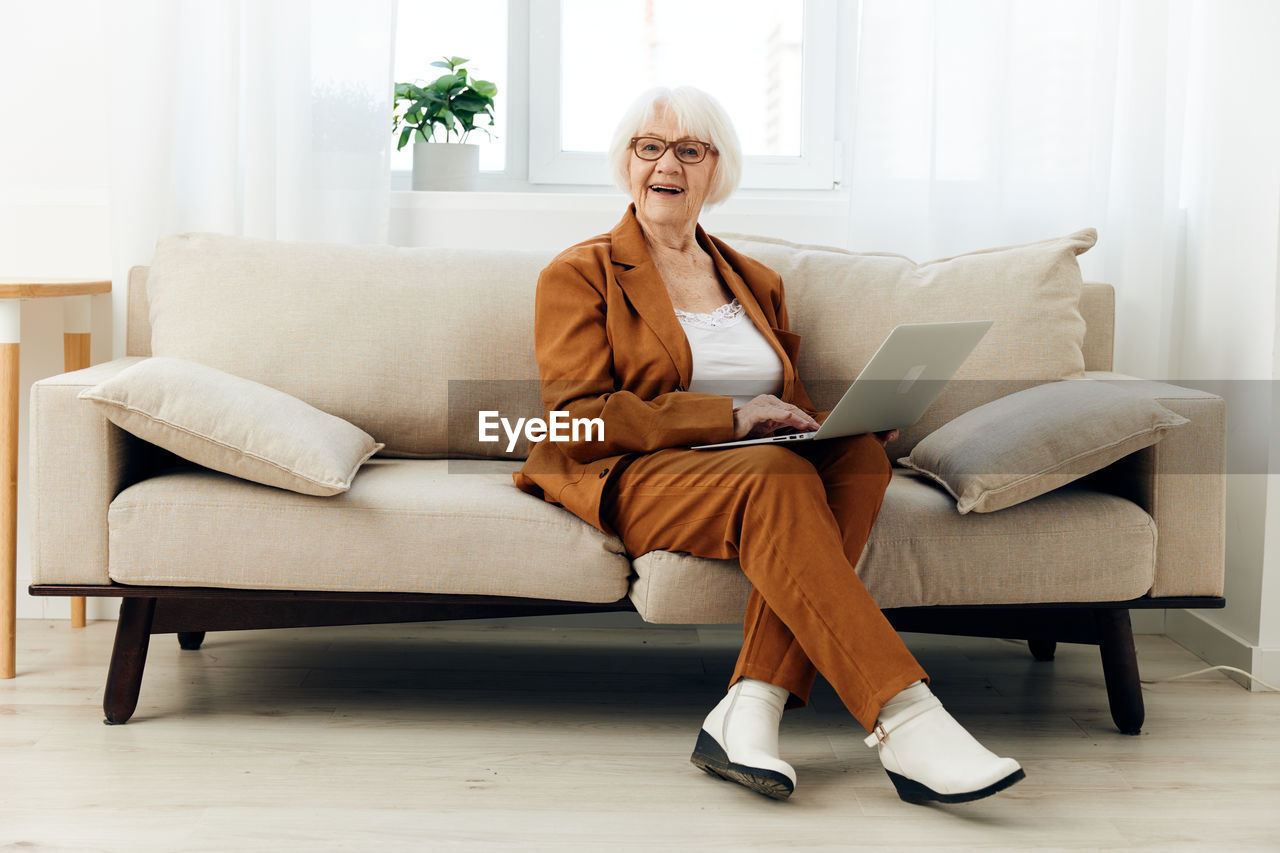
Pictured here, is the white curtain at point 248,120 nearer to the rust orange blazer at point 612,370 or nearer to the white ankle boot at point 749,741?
the rust orange blazer at point 612,370

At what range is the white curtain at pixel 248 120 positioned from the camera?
7.89ft

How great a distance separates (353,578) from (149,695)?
1.84 ft

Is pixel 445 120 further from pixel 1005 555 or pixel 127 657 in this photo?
pixel 1005 555

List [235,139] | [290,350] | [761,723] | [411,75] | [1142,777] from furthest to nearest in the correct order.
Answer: [411,75], [235,139], [290,350], [1142,777], [761,723]

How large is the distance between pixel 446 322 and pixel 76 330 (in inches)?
33.8

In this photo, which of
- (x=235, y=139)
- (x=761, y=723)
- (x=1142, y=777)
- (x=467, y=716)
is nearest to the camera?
(x=761, y=723)

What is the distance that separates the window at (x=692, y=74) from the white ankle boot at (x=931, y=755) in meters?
1.66

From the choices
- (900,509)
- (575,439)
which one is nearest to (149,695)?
(575,439)

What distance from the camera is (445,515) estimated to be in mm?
1813

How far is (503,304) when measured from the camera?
2.23m

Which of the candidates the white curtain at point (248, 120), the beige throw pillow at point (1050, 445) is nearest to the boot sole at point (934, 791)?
the beige throw pillow at point (1050, 445)

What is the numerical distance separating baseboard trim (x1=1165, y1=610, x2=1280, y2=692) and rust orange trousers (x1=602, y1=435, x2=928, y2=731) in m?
1.03

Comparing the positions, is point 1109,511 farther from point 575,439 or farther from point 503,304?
point 503,304

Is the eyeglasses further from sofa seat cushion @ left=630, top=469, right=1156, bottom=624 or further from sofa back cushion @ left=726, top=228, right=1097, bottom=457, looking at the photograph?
sofa seat cushion @ left=630, top=469, right=1156, bottom=624
